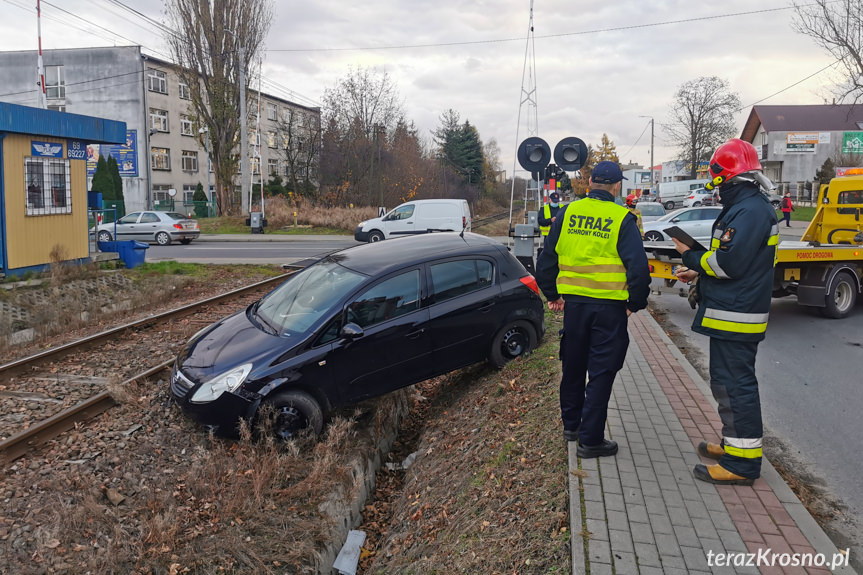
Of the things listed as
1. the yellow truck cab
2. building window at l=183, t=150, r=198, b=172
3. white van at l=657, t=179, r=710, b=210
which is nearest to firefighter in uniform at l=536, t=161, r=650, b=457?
the yellow truck cab

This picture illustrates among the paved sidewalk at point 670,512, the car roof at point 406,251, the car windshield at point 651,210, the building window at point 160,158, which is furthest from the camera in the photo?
the building window at point 160,158

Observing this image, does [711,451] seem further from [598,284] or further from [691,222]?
[691,222]

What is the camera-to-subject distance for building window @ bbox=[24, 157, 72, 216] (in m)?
13.8

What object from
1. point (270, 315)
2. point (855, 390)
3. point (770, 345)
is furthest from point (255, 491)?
point (770, 345)

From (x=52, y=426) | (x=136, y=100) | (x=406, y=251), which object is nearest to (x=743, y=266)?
(x=406, y=251)

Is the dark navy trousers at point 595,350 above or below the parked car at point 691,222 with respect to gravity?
below

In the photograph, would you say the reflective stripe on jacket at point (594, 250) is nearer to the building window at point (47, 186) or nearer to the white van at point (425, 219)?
the building window at point (47, 186)

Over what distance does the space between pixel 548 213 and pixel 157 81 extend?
42361 millimetres

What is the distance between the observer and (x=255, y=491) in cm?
462

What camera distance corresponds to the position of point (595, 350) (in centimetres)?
434

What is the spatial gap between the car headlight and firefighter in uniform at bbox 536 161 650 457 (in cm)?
266

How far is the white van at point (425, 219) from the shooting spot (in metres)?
23.6

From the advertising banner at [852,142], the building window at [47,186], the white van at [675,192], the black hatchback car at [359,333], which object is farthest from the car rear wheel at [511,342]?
the advertising banner at [852,142]

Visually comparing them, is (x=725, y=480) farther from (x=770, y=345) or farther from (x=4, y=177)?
(x=4, y=177)
